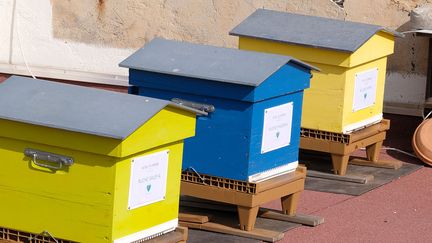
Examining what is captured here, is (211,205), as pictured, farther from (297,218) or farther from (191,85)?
(191,85)

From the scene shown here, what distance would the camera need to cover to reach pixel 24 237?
5.60 metres

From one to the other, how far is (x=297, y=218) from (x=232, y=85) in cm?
110

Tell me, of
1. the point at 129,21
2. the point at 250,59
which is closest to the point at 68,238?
the point at 250,59

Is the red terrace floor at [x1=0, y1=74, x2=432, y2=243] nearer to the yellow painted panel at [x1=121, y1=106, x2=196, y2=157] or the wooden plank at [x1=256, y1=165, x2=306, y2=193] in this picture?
the wooden plank at [x1=256, y1=165, x2=306, y2=193]

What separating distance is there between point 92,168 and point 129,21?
5.55 meters

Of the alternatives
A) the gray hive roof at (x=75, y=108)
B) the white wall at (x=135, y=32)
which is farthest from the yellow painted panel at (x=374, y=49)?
the gray hive roof at (x=75, y=108)

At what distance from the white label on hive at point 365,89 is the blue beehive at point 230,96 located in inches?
52.4

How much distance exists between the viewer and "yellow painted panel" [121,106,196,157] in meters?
5.34

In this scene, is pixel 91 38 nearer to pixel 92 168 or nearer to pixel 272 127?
pixel 272 127

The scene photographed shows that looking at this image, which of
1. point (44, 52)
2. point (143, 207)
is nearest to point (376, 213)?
point (143, 207)

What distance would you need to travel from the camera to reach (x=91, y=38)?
432 inches

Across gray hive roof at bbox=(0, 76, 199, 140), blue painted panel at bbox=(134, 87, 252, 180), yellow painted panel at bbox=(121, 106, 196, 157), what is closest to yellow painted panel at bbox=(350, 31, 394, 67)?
blue painted panel at bbox=(134, 87, 252, 180)

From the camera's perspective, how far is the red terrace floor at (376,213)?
6.89 m

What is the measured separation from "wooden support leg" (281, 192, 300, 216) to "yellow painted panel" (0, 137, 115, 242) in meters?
1.96
